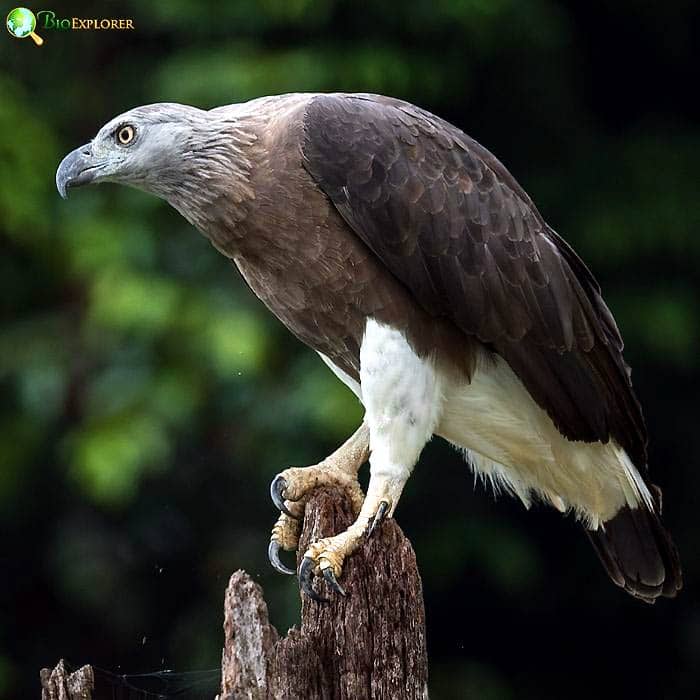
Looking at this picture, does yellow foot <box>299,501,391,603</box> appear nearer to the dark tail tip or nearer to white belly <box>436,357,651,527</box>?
white belly <box>436,357,651,527</box>

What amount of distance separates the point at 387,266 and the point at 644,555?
1521mm

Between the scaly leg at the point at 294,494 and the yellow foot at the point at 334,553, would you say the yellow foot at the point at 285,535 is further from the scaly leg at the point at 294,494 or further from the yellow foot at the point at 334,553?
the yellow foot at the point at 334,553

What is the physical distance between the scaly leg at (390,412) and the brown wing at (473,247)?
0.19 m

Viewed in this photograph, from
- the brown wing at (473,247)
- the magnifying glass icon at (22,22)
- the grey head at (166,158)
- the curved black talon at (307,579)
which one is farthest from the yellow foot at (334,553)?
the magnifying glass icon at (22,22)

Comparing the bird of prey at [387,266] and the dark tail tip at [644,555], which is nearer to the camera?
the bird of prey at [387,266]

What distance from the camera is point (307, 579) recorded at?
4.29 m

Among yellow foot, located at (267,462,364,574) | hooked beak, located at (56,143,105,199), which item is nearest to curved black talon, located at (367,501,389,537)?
yellow foot, located at (267,462,364,574)

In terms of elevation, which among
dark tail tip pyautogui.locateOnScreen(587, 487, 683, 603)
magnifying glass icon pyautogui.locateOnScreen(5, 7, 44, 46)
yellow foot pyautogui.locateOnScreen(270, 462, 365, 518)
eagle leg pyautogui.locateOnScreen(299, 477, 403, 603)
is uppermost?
magnifying glass icon pyautogui.locateOnScreen(5, 7, 44, 46)

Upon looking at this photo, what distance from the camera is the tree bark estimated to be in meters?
3.79

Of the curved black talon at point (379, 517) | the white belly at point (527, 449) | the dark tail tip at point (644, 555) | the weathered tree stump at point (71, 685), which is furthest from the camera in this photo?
the dark tail tip at point (644, 555)

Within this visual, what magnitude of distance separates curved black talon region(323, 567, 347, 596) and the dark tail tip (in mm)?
1436

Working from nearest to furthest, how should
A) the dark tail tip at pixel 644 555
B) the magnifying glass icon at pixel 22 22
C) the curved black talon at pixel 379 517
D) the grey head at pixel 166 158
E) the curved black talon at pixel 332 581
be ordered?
the curved black talon at pixel 332 581 < the curved black talon at pixel 379 517 < the grey head at pixel 166 158 < the dark tail tip at pixel 644 555 < the magnifying glass icon at pixel 22 22

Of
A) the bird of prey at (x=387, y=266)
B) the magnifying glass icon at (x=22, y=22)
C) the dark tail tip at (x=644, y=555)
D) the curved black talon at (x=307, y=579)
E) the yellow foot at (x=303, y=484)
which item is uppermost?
A: the bird of prey at (x=387, y=266)

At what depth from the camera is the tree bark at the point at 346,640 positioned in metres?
3.79
